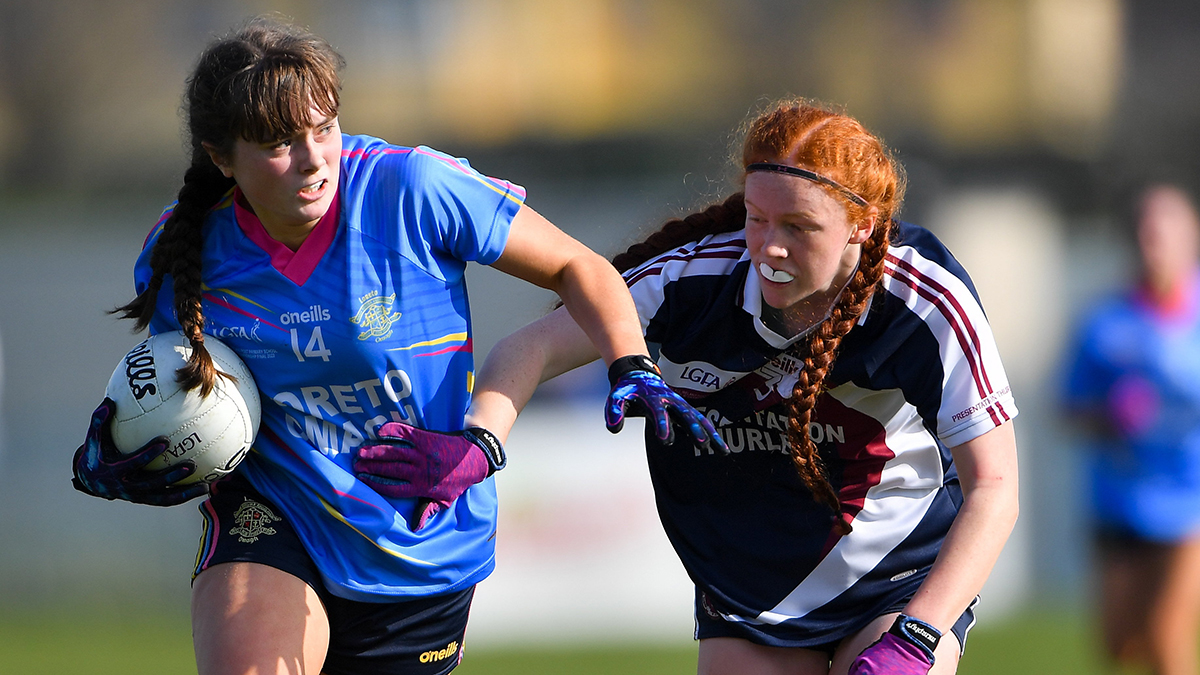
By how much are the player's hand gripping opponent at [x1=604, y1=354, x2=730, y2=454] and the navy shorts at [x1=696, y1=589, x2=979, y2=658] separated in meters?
0.79

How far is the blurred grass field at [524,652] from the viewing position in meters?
7.90

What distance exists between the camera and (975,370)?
319cm

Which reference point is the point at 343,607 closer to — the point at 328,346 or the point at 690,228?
the point at 328,346

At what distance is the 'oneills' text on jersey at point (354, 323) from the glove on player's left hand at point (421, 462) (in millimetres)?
48

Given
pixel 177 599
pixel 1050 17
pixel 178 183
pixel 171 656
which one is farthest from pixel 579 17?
pixel 178 183

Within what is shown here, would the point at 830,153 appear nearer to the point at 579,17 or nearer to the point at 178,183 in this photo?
the point at 178,183

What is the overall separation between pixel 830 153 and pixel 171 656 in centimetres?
679

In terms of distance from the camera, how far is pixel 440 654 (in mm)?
3545

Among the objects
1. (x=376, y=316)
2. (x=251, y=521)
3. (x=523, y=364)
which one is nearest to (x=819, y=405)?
(x=523, y=364)

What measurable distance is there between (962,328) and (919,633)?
72cm

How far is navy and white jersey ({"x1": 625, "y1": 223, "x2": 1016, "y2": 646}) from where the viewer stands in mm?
3414

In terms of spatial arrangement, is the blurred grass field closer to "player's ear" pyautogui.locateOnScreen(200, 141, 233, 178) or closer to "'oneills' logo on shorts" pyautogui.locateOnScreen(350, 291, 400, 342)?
"'oneills' logo on shorts" pyautogui.locateOnScreen(350, 291, 400, 342)

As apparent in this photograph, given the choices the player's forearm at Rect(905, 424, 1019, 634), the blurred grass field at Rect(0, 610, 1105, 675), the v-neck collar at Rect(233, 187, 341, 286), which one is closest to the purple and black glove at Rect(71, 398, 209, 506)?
the v-neck collar at Rect(233, 187, 341, 286)

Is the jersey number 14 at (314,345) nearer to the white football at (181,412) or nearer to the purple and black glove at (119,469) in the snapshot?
the white football at (181,412)
